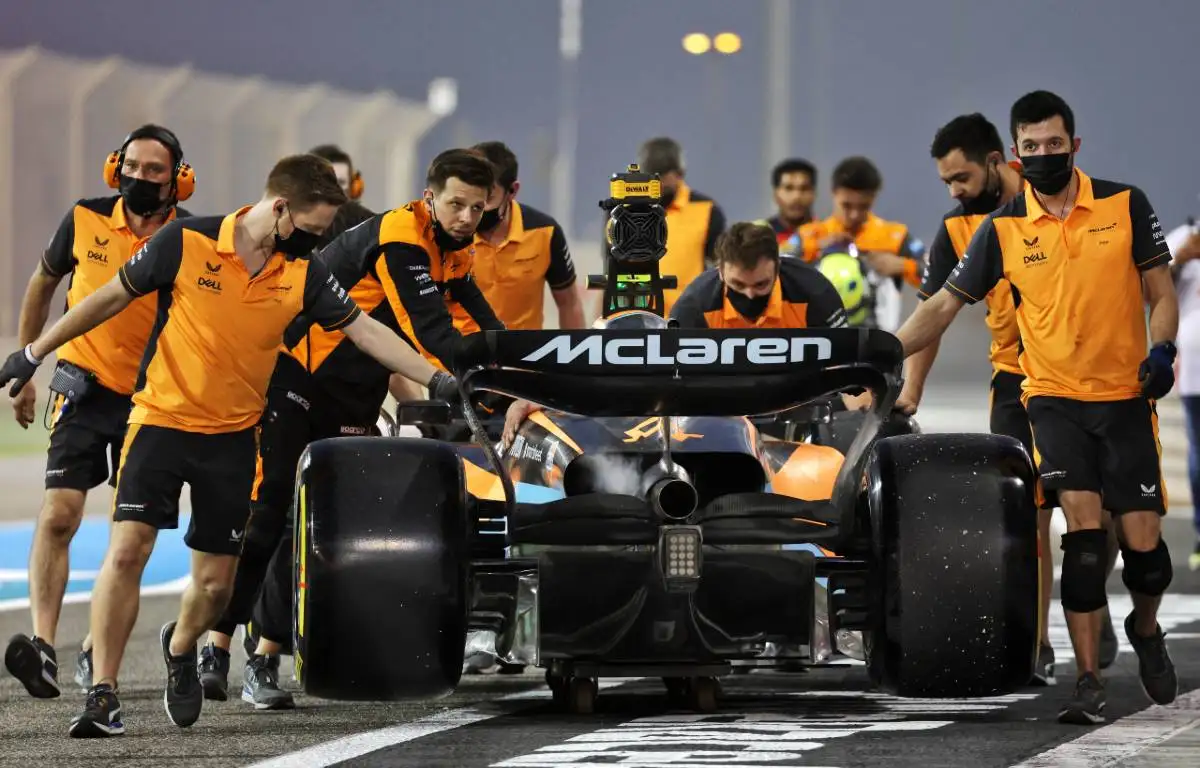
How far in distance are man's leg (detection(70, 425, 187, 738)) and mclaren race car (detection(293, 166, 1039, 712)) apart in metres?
1.04

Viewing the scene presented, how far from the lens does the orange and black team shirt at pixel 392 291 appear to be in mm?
8859

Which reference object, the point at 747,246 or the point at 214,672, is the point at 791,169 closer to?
the point at 747,246

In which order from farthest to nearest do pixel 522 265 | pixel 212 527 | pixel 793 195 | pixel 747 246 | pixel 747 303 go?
pixel 793 195
pixel 522 265
pixel 747 303
pixel 747 246
pixel 212 527

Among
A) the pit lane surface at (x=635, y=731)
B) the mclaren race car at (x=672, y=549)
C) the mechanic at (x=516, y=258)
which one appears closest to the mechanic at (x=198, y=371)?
the pit lane surface at (x=635, y=731)

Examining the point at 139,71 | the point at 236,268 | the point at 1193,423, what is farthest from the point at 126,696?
the point at 139,71

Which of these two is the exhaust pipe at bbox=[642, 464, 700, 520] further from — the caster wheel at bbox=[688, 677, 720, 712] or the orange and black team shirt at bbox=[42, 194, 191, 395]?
the orange and black team shirt at bbox=[42, 194, 191, 395]

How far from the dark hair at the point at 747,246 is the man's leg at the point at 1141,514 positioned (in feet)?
5.78

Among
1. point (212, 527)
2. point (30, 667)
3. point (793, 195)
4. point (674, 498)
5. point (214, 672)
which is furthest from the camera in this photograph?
point (793, 195)

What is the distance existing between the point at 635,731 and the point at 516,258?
11.8ft

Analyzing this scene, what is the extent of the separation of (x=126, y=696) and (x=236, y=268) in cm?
170

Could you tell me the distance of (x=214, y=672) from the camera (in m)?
8.89

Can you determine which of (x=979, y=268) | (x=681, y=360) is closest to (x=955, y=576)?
(x=681, y=360)

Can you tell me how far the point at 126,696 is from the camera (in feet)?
28.8

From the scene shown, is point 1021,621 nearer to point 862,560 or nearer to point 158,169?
point 862,560
